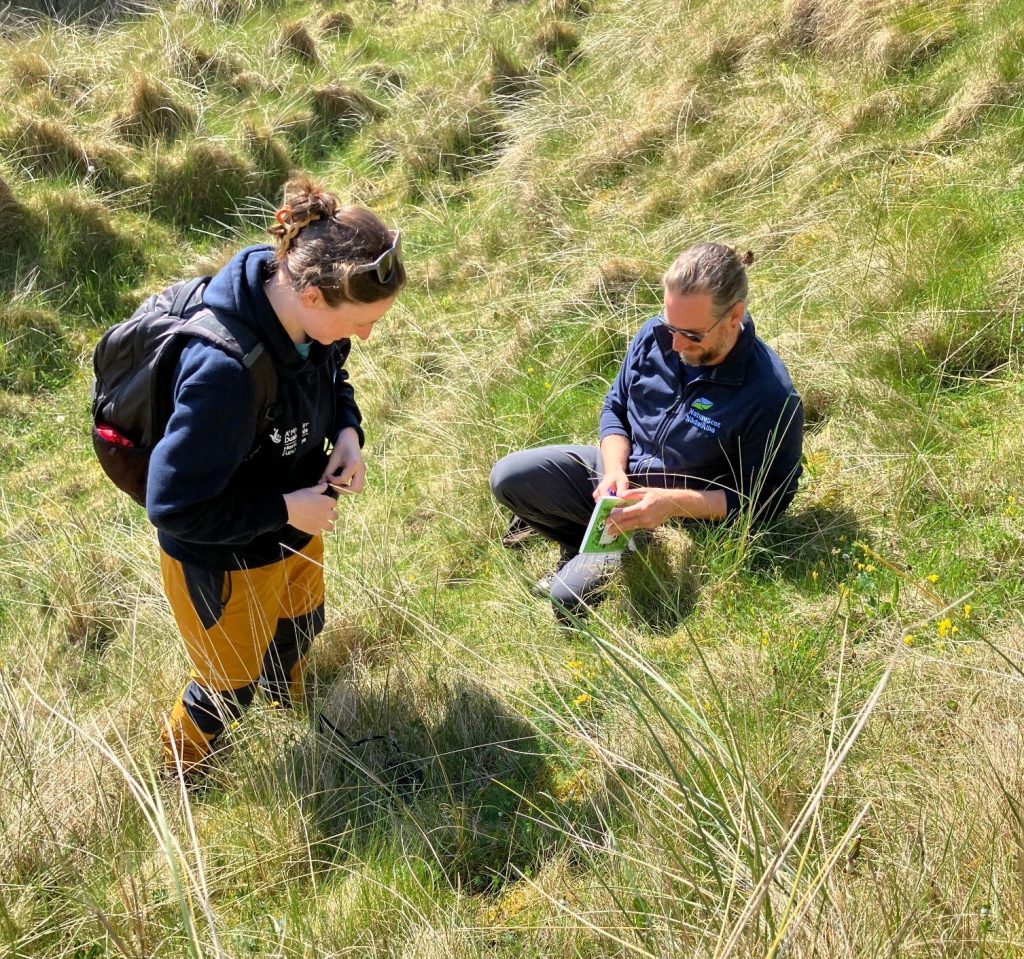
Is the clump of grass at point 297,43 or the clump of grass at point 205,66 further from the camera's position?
the clump of grass at point 297,43

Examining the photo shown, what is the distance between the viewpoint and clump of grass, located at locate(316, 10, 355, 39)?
1016 cm

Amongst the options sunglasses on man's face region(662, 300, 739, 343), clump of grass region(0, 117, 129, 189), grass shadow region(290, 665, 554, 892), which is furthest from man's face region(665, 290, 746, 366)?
clump of grass region(0, 117, 129, 189)

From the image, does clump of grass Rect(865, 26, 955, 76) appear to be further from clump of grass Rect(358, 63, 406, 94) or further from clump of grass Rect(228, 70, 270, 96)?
clump of grass Rect(228, 70, 270, 96)

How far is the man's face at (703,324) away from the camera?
3268mm

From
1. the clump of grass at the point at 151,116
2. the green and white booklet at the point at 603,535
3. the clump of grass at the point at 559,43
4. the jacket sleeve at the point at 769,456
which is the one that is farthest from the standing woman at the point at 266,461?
the clump of grass at the point at 559,43

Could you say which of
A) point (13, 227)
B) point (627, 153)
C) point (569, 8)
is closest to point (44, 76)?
point (13, 227)

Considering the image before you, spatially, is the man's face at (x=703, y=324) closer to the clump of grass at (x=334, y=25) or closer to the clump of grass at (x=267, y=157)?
the clump of grass at (x=267, y=157)

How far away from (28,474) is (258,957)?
4.35m

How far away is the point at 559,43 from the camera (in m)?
8.54

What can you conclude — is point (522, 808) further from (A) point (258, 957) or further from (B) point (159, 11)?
(B) point (159, 11)

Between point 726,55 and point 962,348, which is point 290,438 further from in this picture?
point 726,55

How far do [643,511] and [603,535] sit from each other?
0.15 meters

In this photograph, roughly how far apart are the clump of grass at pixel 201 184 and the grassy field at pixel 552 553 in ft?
0.08

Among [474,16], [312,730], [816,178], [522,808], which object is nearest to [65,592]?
[312,730]
